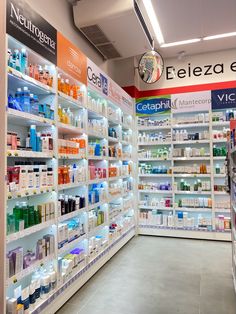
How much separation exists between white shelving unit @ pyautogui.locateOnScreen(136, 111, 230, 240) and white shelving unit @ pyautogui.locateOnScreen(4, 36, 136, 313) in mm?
594

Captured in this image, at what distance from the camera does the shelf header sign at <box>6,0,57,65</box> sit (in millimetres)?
2348

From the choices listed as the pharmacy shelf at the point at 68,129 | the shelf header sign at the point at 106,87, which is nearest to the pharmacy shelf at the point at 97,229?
the pharmacy shelf at the point at 68,129

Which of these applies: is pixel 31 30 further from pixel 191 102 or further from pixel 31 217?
pixel 191 102

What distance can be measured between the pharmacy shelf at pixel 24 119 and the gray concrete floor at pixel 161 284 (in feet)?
7.08

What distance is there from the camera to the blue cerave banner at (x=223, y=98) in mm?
5785

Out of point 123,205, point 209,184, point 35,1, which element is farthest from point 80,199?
point 209,184

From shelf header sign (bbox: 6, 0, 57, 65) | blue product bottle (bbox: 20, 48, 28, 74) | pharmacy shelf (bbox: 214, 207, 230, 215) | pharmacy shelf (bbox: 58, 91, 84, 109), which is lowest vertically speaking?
pharmacy shelf (bbox: 214, 207, 230, 215)

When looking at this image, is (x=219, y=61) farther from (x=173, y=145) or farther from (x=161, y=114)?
(x=173, y=145)

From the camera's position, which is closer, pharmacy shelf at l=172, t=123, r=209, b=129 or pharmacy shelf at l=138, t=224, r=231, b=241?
pharmacy shelf at l=138, t=224, r=231, b=241

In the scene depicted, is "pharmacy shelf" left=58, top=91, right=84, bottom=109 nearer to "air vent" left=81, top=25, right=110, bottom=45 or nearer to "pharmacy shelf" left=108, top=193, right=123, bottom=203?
"air vent" left=81, top=25, right=110, bottom=45

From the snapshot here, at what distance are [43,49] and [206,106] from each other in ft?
13.9

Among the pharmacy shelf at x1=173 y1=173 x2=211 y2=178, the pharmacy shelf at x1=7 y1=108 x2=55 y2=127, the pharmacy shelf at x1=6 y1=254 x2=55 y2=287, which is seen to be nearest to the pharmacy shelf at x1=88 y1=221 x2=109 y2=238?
the pharmacy shelf at x1=6 y1=254 x2=55 y2=287

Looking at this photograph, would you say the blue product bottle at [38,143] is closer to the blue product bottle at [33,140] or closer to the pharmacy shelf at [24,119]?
the blue product bottle at [33,140]

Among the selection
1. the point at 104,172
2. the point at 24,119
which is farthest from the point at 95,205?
the point at 24,119
